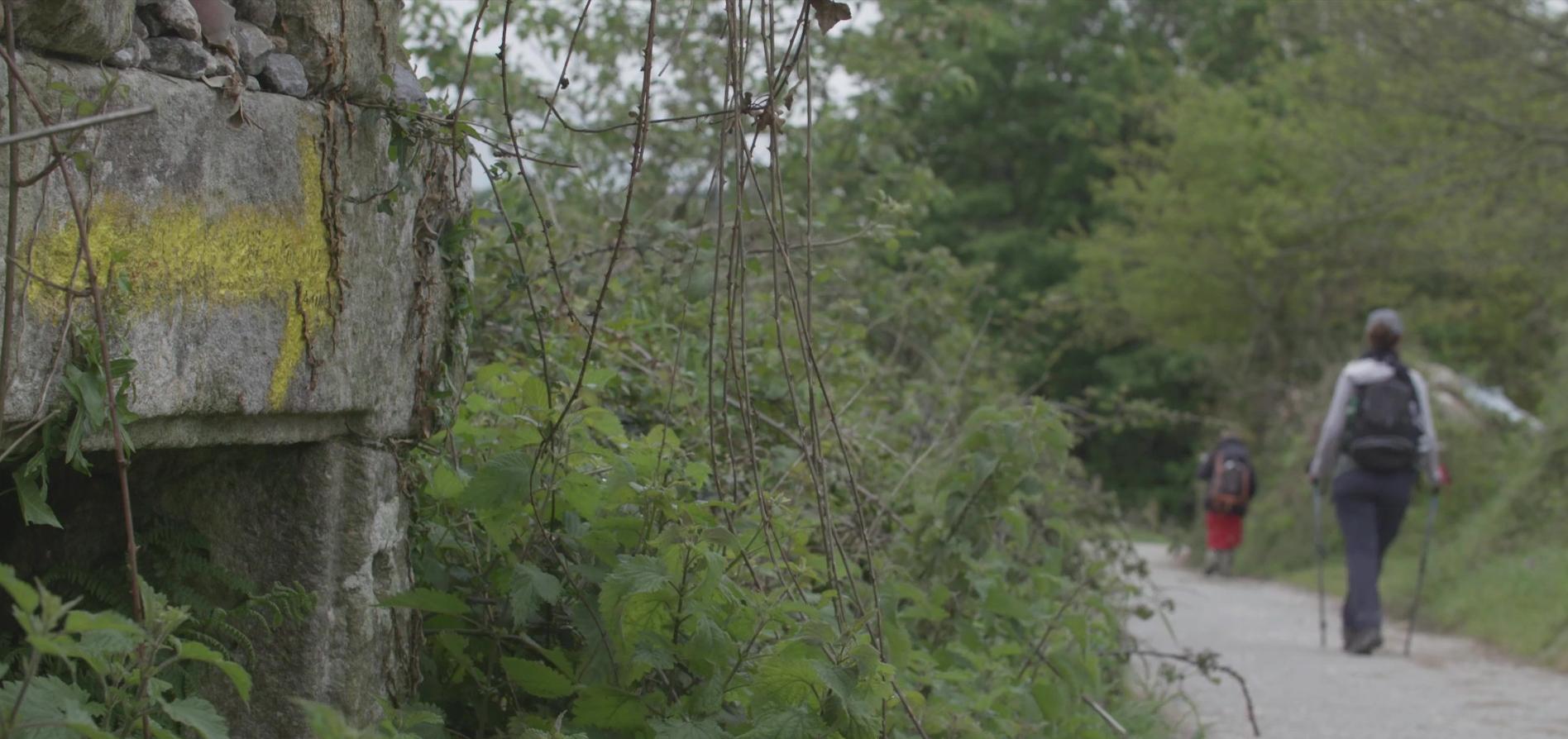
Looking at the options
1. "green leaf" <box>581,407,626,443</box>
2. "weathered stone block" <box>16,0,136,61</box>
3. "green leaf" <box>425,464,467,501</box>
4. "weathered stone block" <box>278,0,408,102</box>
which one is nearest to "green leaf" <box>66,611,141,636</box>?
"weathered stone block" <box>16,0,136,61</box>

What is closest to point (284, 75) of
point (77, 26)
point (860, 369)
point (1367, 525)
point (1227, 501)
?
point (77, 26)

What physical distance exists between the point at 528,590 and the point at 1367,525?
8.17m

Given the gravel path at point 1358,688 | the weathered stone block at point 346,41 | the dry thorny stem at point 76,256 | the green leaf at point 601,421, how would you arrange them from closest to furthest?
the dry thorny stem at point 76,256 < the weathered stone block at point 346,41 < the green leaf at point 601,421 < the gravel path at point 1358,688

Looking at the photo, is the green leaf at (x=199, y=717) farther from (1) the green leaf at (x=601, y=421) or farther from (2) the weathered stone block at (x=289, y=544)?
(1) the green leaf at (x=601, y=421)

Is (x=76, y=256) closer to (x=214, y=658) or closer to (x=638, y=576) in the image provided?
(x=214, y=658)

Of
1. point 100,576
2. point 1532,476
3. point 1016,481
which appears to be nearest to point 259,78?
point 100,576

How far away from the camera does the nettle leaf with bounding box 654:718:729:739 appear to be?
2964 mm

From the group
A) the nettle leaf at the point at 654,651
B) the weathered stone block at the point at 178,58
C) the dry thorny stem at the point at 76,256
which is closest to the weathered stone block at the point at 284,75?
the weathered stone block at the point at 178,58

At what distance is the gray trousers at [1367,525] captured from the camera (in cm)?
1009

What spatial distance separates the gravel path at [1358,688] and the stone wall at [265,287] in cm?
384

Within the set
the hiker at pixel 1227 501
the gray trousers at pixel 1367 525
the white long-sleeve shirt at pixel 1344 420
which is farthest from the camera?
the hiker at pixel 1227 501

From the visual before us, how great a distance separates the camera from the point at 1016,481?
4.62m

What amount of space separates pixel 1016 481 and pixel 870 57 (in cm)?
524

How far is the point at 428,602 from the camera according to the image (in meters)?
3.04
